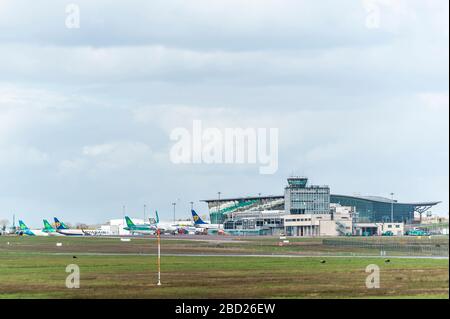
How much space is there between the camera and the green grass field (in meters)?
58.1

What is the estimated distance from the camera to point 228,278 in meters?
70.1

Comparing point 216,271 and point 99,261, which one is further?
point 99,261

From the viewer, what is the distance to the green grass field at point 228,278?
58.1 meters

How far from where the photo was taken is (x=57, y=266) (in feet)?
297
